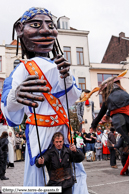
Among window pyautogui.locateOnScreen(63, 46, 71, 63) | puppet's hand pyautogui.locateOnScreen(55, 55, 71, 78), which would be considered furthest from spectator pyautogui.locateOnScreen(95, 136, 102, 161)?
window pyautogui.locateOnScreen(63, 46, 71, 63)

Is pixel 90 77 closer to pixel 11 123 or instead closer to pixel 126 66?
→ pixel 126 66

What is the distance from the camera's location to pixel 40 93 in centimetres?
216

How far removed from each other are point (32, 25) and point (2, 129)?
5.32 metres

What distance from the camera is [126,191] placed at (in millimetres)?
4008

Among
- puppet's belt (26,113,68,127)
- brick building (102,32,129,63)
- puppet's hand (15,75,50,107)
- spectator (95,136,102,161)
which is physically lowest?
spectator (95,136,102,161)

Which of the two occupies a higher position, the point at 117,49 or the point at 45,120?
the point at 117,49

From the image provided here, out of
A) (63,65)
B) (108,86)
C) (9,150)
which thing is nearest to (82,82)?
(9,150)

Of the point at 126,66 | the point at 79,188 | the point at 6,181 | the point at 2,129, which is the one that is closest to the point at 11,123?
the point at 79,188

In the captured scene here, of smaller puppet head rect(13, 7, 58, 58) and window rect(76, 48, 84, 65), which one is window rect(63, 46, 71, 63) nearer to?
window rect(76, 48, 84, 65)

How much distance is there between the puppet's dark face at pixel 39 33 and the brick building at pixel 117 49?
25350 mm

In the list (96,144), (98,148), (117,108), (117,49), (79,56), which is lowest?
(98,148)

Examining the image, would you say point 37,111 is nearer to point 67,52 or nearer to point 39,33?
point 39,33

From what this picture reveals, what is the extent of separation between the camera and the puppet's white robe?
1982mm

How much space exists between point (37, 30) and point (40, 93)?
24.0 inches
